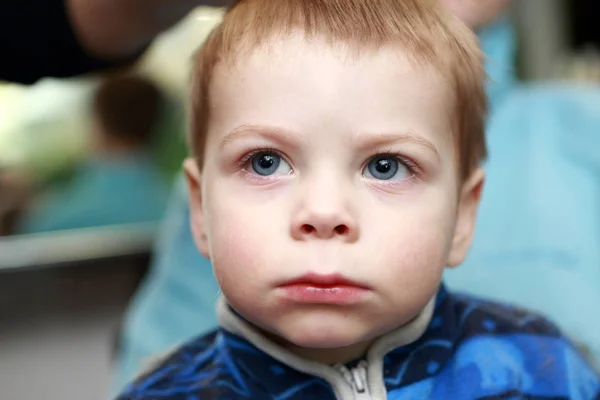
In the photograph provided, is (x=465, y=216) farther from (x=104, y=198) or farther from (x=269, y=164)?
(x=104, y=198)

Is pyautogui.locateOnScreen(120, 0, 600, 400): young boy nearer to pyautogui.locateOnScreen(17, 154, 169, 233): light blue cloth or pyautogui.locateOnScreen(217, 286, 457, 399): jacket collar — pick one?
pyautogui.locateOnScreen(217, 286, 457, 399): jacket collar

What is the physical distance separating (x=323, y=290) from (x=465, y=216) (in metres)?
0.22

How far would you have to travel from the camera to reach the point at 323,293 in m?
0.58

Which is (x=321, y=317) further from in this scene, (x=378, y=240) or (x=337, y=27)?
(x=337, y=27)

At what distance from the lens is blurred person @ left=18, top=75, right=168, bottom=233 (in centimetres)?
212

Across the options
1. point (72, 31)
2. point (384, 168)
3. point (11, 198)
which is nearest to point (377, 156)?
point (384, 168)

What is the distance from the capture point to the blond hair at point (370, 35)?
2.04 ft

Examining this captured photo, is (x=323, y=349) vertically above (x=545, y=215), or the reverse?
(x=323, y=349)

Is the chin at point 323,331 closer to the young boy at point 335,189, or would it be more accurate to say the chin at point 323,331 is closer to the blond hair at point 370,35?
the young boy at point 335,189

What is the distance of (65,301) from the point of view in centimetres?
222

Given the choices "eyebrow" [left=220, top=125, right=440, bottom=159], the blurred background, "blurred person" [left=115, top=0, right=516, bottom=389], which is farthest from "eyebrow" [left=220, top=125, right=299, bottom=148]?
the blurred background

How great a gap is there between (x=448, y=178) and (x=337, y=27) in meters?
0.16

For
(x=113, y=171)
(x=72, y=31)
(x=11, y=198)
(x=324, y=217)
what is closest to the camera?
(x=324, y=217)

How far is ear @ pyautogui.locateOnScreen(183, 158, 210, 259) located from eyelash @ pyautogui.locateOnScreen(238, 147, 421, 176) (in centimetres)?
9
